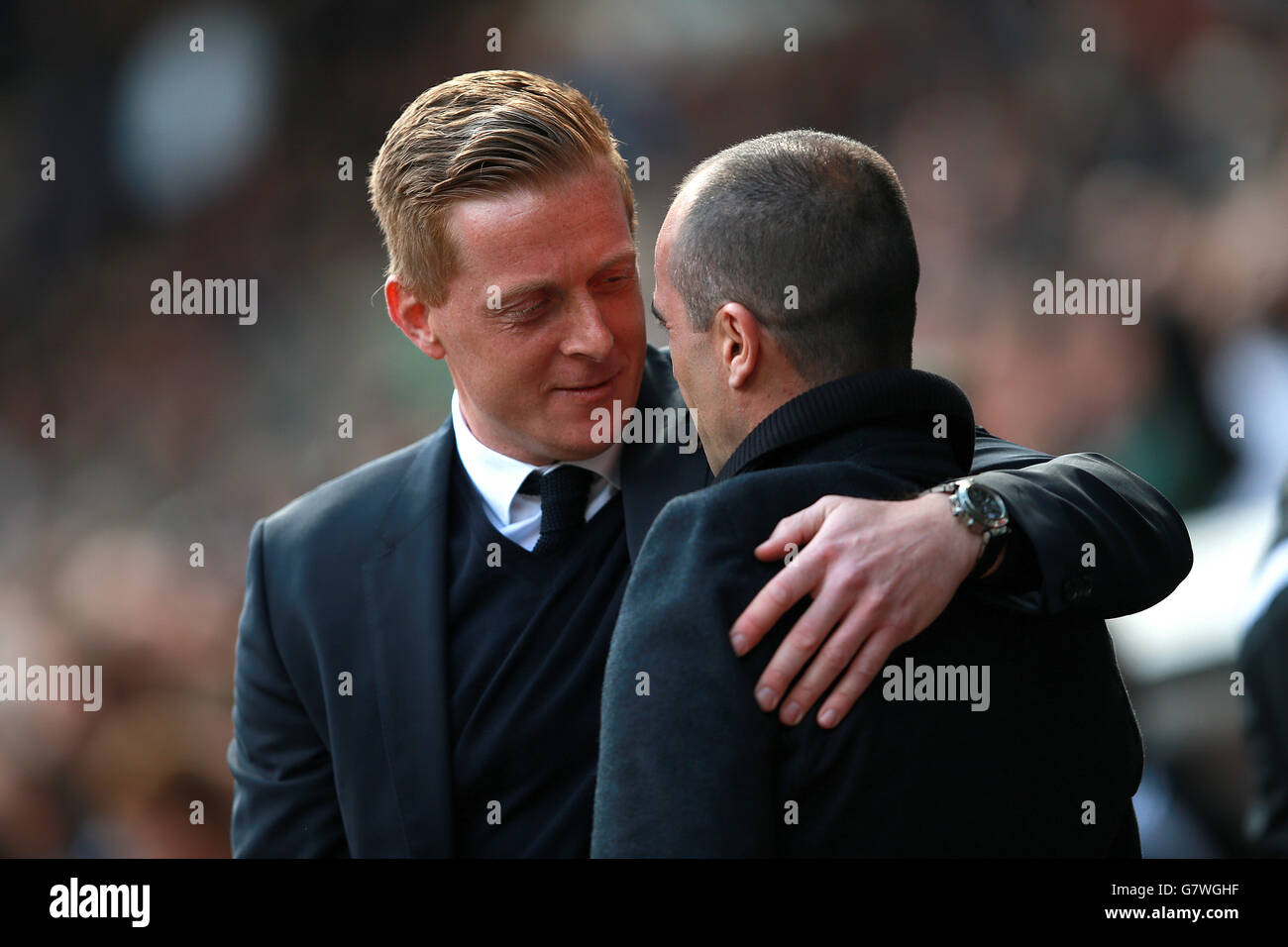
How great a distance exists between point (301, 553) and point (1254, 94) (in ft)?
11.3

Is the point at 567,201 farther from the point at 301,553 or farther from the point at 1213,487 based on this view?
the point at 1213,487

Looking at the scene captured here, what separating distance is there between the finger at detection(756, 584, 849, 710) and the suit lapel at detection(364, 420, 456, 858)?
0.71m

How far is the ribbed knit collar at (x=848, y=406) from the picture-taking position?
3.98 feet

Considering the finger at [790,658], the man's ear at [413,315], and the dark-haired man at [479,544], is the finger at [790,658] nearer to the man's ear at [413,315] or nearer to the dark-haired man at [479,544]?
the dark-haired man at [479,544]

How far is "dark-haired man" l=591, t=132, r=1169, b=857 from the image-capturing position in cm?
113

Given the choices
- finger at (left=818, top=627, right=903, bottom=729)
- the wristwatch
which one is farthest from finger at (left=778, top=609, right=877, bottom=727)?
the wristwatch

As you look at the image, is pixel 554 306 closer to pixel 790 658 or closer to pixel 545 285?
pixel 545 285

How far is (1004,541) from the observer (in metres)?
1.24

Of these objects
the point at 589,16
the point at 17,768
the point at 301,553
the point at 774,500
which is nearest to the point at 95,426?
the point at 17,768

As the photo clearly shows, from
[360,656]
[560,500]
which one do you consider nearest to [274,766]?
[360,656]

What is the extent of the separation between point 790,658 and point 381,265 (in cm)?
383

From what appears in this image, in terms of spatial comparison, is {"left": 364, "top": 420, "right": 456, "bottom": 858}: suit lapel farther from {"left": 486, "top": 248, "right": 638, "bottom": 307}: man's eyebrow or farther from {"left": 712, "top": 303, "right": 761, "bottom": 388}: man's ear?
{"left": 712, "top": 303, "right": 761, "bottom": 388}: man's ear

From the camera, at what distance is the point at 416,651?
1.77 meters

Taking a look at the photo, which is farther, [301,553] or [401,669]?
[301,553]
